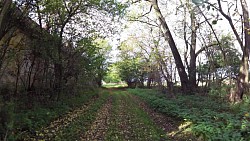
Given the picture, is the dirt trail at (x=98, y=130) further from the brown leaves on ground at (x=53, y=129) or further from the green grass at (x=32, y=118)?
the green grass at (x=32, y=118)

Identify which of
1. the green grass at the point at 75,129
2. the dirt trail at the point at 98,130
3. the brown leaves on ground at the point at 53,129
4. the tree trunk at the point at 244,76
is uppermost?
the tree trunk at the point at 244,76

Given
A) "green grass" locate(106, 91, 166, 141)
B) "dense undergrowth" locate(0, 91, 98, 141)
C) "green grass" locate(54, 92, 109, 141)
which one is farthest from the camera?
"green grass" locate(106, 91, 166, 141)

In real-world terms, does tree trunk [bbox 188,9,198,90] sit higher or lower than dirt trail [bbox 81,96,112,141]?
higher

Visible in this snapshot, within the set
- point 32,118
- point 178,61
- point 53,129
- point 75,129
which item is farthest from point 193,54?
point 32,118

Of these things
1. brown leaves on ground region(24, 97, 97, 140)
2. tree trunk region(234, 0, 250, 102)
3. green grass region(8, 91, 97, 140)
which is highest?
tree trunk region(234, 0, 250, 102)

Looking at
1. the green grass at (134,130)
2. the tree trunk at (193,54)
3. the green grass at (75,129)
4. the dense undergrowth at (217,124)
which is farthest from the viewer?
the tree trunk at (193,54)

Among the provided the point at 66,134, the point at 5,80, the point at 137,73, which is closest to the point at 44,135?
the point at 66,134

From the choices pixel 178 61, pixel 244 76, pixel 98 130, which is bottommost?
pixel 98 130

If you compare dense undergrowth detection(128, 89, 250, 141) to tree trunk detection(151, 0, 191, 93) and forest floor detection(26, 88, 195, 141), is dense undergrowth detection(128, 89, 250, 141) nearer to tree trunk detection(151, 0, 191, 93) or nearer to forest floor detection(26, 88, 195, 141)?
forest floor detection(26, 88, 195, 141)

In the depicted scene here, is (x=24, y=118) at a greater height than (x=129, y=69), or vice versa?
(x=129, y=69)

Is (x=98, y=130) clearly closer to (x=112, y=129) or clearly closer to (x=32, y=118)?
(x=112, y=129)

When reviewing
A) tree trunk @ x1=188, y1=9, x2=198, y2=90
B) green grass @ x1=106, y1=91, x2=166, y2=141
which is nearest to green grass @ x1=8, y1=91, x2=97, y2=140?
green grass @ x1=106, y1=91, x2=166, y2=141

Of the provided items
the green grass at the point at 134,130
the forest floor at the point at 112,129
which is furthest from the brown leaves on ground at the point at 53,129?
the green grass at the point at 134,130

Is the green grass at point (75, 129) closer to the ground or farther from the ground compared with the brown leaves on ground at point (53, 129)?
closer to the ground
